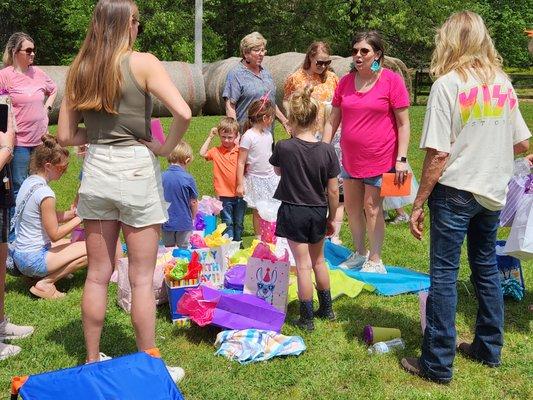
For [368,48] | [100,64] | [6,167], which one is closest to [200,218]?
[368,48]

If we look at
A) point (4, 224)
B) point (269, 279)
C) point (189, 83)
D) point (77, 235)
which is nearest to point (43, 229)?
point (77, 235)

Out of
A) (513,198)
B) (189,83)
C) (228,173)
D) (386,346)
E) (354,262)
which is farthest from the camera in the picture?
(189,83)

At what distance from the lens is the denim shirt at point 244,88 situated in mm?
6691

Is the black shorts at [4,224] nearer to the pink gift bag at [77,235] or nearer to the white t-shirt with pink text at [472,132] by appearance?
the pink gift bag at [77,235]

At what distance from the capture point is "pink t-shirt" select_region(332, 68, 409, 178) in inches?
207

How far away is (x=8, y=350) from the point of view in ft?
13.1

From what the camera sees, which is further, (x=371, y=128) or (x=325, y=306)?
(x=371, y=128)

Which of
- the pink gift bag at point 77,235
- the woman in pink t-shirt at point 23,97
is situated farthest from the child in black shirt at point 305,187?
the woman in pink t-shirt at point 23,97

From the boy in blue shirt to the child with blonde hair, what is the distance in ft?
2.00

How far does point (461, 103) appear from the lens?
344cm

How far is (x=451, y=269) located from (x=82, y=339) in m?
2.30

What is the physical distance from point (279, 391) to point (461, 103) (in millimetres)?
1787

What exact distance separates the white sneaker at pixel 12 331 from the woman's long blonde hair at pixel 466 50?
2.94 metres

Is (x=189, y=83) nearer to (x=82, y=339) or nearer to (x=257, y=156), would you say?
(x=257, y=156)
